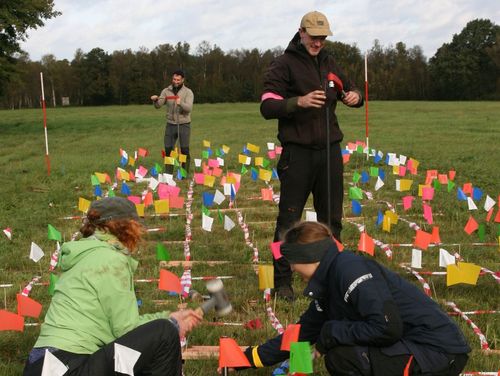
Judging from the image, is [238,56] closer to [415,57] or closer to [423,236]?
[415,57]

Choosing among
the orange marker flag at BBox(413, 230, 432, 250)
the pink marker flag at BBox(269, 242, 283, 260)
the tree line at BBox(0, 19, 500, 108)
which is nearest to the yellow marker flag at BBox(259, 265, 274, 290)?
the pink marker flag at BBox(269, 242, 283, 260)

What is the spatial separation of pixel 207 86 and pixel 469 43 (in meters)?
34.9

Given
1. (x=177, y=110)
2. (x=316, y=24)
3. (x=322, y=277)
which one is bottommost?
(x=322, y=277)

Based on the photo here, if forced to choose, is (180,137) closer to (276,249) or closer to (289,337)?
(276,249)

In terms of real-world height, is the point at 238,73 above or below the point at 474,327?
above

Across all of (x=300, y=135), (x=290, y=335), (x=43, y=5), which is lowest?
(x=290, y=335)

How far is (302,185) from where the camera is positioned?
15.2 feet

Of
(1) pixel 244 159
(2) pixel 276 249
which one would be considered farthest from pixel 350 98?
(1) pixel 244 159

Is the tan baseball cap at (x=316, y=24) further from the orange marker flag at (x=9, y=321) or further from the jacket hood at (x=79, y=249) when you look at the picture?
the orange marker flag at (x=9, y=321)

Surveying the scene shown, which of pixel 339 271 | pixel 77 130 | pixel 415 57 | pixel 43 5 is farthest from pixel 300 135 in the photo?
pixel 415 57

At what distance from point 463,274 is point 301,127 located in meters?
1.56

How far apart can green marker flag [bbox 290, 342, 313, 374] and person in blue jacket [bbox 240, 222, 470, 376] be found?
0.16m

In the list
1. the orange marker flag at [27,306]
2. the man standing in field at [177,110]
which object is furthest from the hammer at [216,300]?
the man standing in field at [177,110]

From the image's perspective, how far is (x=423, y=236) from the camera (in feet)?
16.4
